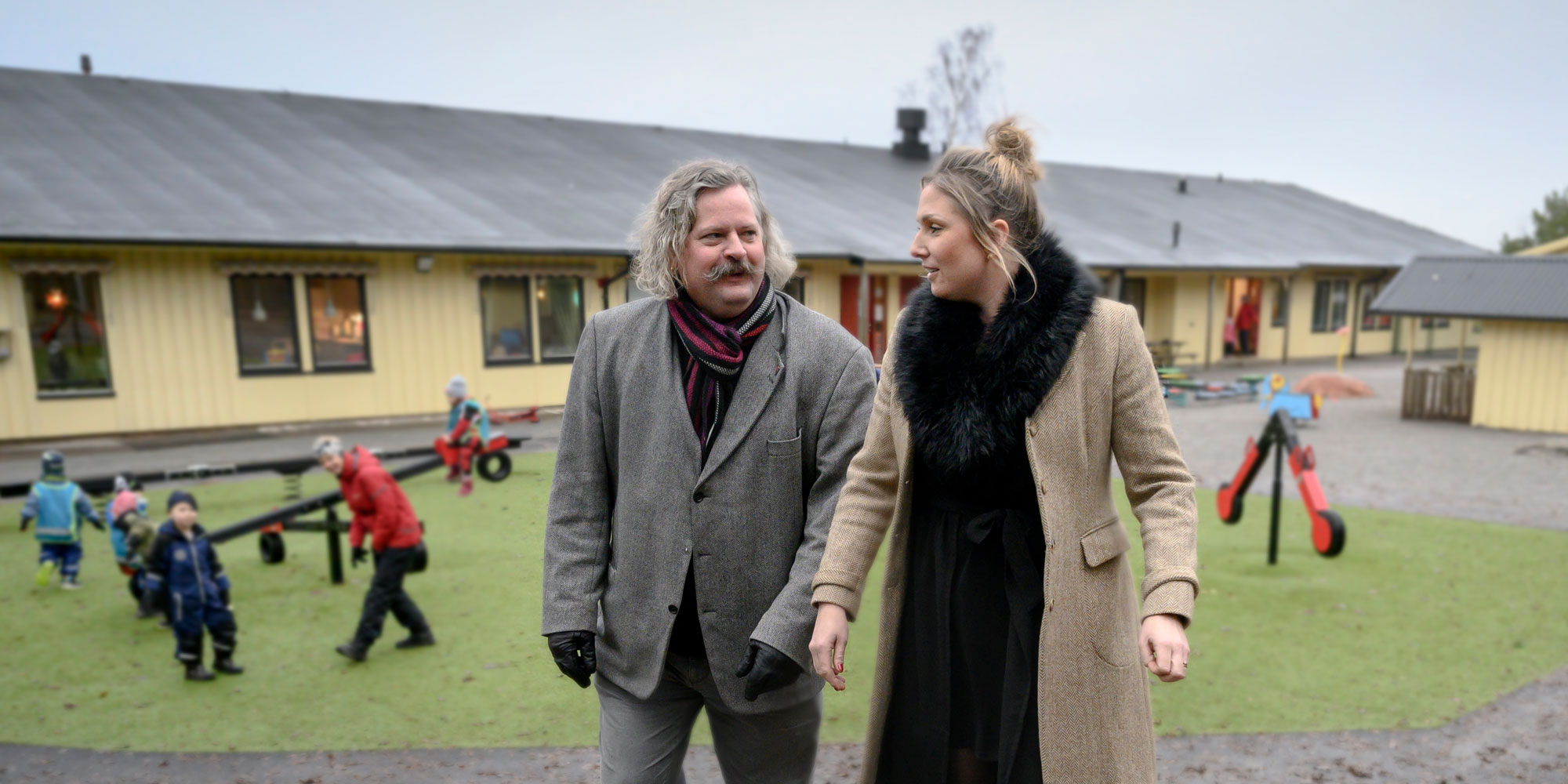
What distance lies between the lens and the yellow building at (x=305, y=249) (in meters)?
12.2

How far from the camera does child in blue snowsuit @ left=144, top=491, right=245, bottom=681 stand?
498 cm

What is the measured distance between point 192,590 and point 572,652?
3.84m

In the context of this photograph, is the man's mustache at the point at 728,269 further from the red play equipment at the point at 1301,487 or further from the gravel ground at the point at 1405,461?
the gravel ground at the point at 1405,461

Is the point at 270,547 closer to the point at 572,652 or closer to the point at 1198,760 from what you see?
the point at 572,652

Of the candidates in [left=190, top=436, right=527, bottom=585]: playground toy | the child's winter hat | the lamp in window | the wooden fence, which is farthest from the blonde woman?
the wooden fence

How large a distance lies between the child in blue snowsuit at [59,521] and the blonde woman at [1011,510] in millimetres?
6527

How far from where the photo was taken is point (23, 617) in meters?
5.95

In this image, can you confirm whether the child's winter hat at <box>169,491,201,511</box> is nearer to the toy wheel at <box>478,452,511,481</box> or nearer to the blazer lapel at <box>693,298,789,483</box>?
the toy wheel at <box>478,452,511,481</box>

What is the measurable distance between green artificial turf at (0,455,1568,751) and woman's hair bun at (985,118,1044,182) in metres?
1.33

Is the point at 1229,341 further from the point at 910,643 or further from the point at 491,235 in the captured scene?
the point at 910,643

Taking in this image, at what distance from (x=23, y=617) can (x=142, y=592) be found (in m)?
0.68

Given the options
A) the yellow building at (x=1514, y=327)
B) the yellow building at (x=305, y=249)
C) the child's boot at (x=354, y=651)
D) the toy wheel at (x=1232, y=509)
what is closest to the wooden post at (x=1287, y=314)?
the yellow building at (x=305, y=249)

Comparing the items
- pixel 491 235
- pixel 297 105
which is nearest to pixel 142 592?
pixel 491 235

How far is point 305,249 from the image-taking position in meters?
13.0
